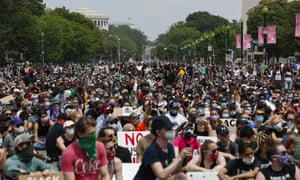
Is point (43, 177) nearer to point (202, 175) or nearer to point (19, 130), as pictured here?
point (202, 175)

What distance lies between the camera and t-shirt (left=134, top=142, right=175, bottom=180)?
7.39 metres

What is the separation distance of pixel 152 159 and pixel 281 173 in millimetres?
1696

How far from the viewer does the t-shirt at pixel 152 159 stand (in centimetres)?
739

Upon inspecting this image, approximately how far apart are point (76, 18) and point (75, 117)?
14440 cm

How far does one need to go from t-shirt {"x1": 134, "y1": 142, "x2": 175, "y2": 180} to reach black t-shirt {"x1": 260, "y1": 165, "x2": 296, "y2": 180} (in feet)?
4.29

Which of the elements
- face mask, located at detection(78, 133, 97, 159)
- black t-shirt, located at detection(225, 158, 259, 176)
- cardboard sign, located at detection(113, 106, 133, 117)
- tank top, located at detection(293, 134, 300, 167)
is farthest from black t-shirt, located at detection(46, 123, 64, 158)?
cardboard sign, located at detection(113, 106, 133, 117)

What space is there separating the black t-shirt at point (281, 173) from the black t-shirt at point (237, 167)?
1256 mm

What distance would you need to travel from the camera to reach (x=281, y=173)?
27.6 feet

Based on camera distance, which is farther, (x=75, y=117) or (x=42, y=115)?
(x=42, y=115)

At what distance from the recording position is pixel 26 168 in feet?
31.0

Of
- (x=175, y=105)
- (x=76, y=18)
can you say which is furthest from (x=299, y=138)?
(x=76, y=18)

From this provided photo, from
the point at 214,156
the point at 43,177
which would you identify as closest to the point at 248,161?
the point at 214,156

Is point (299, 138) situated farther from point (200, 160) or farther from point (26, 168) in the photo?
point (26, 168)

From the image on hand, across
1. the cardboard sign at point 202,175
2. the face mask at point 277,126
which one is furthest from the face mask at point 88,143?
the face mask at point 277,126
